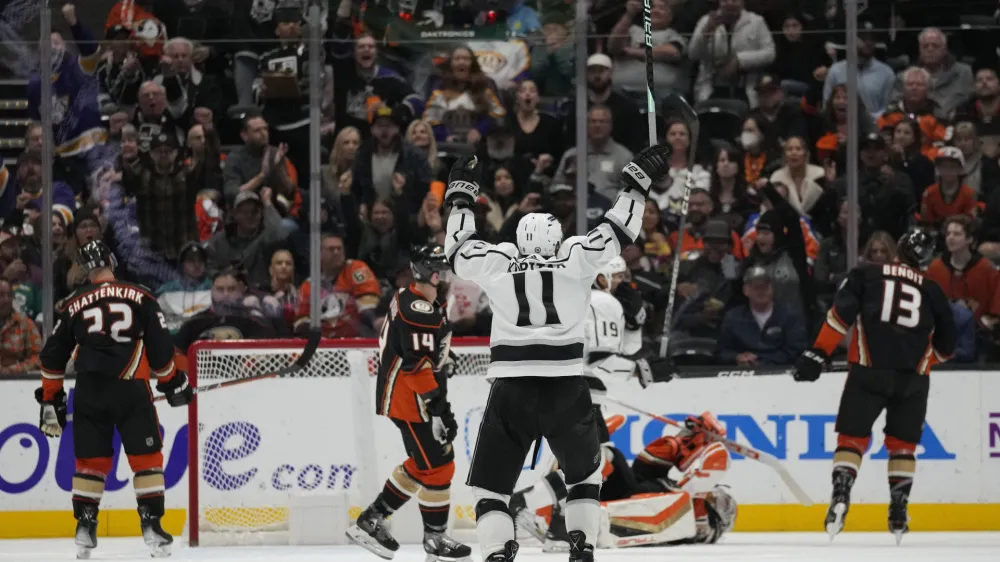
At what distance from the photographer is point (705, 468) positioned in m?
7.14

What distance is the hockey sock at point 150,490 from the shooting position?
6777 millimetres

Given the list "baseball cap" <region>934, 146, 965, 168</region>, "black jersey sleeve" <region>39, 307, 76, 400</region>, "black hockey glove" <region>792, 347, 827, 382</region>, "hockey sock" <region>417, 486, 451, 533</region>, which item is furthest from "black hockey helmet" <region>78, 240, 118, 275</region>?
"baseball cap" <region>934, 146, 965, 168</region>

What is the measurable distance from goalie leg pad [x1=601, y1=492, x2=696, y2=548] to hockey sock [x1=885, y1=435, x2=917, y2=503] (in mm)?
1023

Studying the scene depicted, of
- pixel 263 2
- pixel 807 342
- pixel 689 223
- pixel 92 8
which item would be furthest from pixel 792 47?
pixel 92 8

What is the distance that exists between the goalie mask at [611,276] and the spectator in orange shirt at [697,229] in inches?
44.6

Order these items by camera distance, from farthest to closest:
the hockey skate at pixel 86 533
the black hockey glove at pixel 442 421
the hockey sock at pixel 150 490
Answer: the hockey sock at pixel 150 490, the hockey skate at pixel 86 533, the black hockey glove at pixel 442 421

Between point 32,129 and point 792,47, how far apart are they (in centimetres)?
411

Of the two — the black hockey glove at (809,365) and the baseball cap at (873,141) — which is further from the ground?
the baseball cap at (873,141)

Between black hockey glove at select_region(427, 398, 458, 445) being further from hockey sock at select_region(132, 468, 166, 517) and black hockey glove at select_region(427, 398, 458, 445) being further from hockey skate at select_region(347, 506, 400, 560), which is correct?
hockey sock at select_region(132, 468, 166, 517)

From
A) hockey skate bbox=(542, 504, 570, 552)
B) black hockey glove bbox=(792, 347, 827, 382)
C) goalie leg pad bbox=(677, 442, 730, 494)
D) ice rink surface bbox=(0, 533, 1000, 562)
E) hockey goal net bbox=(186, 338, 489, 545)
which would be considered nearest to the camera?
ice rink surface bbox=(0, 533, 1000, 562)

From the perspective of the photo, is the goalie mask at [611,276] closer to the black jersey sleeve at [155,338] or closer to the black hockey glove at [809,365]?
the black hockey glove at [809,365]

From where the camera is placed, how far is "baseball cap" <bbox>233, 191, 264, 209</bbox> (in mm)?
8055

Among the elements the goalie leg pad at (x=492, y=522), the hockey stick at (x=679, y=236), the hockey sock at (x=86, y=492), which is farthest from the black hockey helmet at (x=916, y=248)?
the hockey sock at (x=86, y=492)

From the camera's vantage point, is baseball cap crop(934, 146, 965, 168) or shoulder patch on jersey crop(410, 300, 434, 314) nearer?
shoulder patch on jersey crop(410, 300, 434, 314)
